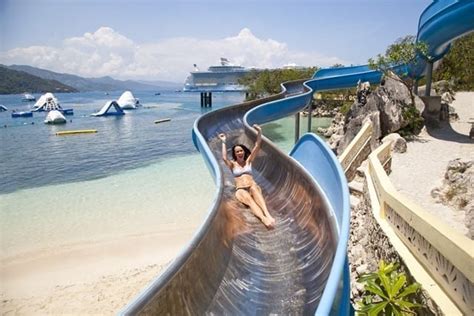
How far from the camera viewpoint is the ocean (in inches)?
427

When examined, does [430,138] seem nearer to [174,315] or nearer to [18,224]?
[174,315]

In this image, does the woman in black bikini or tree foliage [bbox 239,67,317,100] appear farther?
tree foliage [bbox 239,67,317,100]

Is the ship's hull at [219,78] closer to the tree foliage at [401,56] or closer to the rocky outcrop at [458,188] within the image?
the tree foliage at [401,56]

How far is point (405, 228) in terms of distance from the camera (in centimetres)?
439

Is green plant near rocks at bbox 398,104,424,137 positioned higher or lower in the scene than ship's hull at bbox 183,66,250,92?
lower

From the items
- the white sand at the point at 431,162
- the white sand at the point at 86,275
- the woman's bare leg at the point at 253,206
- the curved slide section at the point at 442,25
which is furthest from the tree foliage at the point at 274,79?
the woman's bare leg at the point at 253,206

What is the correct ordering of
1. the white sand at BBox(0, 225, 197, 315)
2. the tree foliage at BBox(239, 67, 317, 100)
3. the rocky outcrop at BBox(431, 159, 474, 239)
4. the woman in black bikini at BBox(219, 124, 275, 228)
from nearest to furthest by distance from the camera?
the woman in black bikini at BBox(219, 124, 275, 228), the rocky outcrop at BBox(431, 159, 474, 239), the white sand at BBox(0, 225, 197, 315), the tree foliage at BBox(239, 67, 317, 100)

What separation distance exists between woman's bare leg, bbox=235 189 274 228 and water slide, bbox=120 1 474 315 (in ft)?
0.34

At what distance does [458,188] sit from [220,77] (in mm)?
102371

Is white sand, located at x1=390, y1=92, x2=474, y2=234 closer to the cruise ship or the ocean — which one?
the ocean

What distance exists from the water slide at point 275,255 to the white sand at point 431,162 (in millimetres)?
2659

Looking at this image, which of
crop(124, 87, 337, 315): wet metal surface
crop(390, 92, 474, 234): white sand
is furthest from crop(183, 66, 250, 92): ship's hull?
crop(124, 87, 337, 315): wet metal surface

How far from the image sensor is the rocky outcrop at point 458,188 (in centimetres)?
623

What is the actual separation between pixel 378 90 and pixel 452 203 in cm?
869
